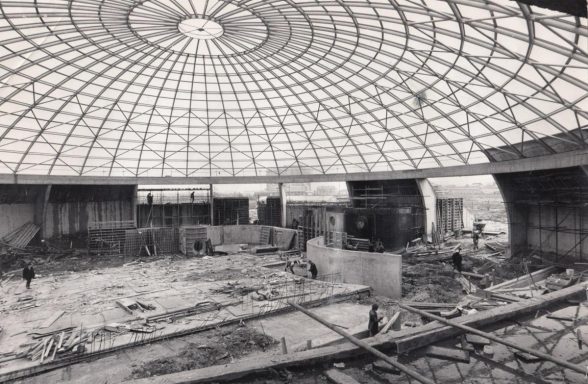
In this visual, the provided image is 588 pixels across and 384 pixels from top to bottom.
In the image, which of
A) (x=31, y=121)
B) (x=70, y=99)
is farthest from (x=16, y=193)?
(x=70, y=99)

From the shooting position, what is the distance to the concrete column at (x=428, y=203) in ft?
120

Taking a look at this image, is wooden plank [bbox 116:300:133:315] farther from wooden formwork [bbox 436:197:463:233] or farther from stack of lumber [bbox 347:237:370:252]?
wooden formwork [bbox 436:197:463:233]

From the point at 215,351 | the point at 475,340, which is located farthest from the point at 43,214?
the point at 475,340

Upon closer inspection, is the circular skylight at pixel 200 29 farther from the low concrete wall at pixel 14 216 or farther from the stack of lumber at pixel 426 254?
the low concrete wall at pixel 14 216

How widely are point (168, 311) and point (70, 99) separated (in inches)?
790

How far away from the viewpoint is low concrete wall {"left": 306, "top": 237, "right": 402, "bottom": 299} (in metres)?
23.2

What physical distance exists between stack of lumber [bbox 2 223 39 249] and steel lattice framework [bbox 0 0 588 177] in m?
5.47

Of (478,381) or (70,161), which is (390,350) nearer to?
(478,381)

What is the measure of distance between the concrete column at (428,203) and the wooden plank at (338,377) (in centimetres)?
3037

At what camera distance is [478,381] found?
8172 millimetres

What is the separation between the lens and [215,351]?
14.9 meters

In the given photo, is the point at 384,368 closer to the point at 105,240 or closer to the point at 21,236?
the point at 105,240

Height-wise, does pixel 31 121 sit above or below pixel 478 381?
above

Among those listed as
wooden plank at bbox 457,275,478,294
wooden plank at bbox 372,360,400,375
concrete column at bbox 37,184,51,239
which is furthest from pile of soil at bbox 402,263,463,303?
concrete column at bbox 37,184,51,239
